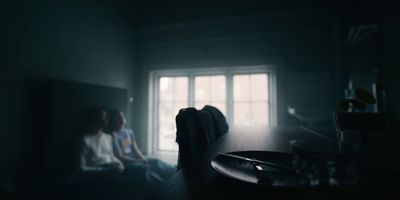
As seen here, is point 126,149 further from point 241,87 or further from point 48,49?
point 241,87

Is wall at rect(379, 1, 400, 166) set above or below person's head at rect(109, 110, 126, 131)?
above

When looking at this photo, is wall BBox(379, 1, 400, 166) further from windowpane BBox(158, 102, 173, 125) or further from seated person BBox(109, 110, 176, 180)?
windowpane BBox(158, 102, 173, 125)

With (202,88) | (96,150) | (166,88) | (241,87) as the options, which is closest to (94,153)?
(96,150)

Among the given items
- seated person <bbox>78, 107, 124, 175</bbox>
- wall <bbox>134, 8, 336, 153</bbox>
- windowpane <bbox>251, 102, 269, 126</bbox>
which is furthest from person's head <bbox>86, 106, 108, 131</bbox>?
windowpane <bbox>251, 102, 269, 126</bbox>

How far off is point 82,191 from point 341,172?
6.43 ft

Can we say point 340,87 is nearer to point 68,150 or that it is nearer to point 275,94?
point 275,94

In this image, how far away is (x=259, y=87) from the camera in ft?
10.9

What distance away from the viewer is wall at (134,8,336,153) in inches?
110

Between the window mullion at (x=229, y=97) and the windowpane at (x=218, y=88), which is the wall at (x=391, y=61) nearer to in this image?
the window mullion at (x=229, y=97)

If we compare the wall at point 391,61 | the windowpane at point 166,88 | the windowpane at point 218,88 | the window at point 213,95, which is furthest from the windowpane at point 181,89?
the wall at point 391,61

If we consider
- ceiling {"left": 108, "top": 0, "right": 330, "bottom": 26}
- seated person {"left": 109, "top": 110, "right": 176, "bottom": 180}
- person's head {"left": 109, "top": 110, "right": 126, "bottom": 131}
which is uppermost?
ceiling {"left": 108, "top": 0, "right": 330, "bottom": 26}

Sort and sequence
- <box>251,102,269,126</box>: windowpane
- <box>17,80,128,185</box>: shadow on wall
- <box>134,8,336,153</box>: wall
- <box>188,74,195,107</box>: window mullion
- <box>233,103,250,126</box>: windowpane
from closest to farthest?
<box>17,80,128,185</box>: shadow on wall < <box>134,8,336,153</box>: wall < <box>251,102,269,126</box>: windowpane < <box>233,103,250,126</box>: windowpane < <box>188,74,195,107</box>: window mullion

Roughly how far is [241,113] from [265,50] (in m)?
1.20

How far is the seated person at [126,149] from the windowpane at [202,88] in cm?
146
